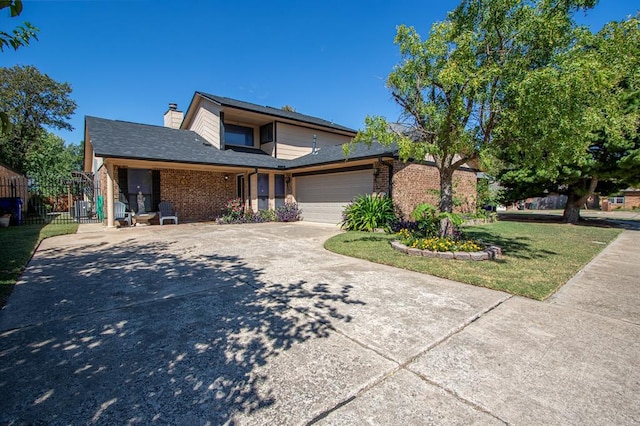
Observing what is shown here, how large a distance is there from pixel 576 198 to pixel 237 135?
61.1 ft

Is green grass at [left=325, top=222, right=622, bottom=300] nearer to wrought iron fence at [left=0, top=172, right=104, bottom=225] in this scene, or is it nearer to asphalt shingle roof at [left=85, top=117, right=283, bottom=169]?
asphalt shingle roof at [left=85, top=117, right=283, bottom=169]

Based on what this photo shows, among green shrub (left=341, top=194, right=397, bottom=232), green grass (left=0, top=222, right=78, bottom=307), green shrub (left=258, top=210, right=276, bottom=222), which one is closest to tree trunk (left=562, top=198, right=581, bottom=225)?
green shrub (left=341, top=194, right=397, bottom=232)

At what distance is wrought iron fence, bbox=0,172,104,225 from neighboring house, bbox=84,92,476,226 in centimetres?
216

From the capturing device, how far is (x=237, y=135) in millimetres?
A: 16953

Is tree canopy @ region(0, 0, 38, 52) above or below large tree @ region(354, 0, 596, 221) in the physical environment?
below

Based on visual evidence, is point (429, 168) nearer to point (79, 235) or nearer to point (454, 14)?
point (454, 14)

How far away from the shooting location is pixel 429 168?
13.5 meters

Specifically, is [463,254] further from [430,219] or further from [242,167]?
[242,167]

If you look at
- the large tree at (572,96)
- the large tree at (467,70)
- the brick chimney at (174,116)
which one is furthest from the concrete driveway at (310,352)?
the brick chimney at (174,116)

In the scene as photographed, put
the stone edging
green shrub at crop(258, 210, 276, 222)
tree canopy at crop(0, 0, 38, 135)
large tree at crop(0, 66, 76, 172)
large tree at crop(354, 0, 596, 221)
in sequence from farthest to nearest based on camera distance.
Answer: large tree at crop(0, 66, 76, 172) < green shrub at crop(258, 210, 276, 222) < the stone edging < large tree at crop(354, 0, 596, 221) < tree canopy at crop(0, 0, 38, 135)

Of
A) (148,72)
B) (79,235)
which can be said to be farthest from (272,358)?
(148,72)

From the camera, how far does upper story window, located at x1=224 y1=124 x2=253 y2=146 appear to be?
16516mm

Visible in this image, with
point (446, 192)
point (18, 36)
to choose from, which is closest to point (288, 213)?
point (446, 192)

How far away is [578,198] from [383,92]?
14.1 m
